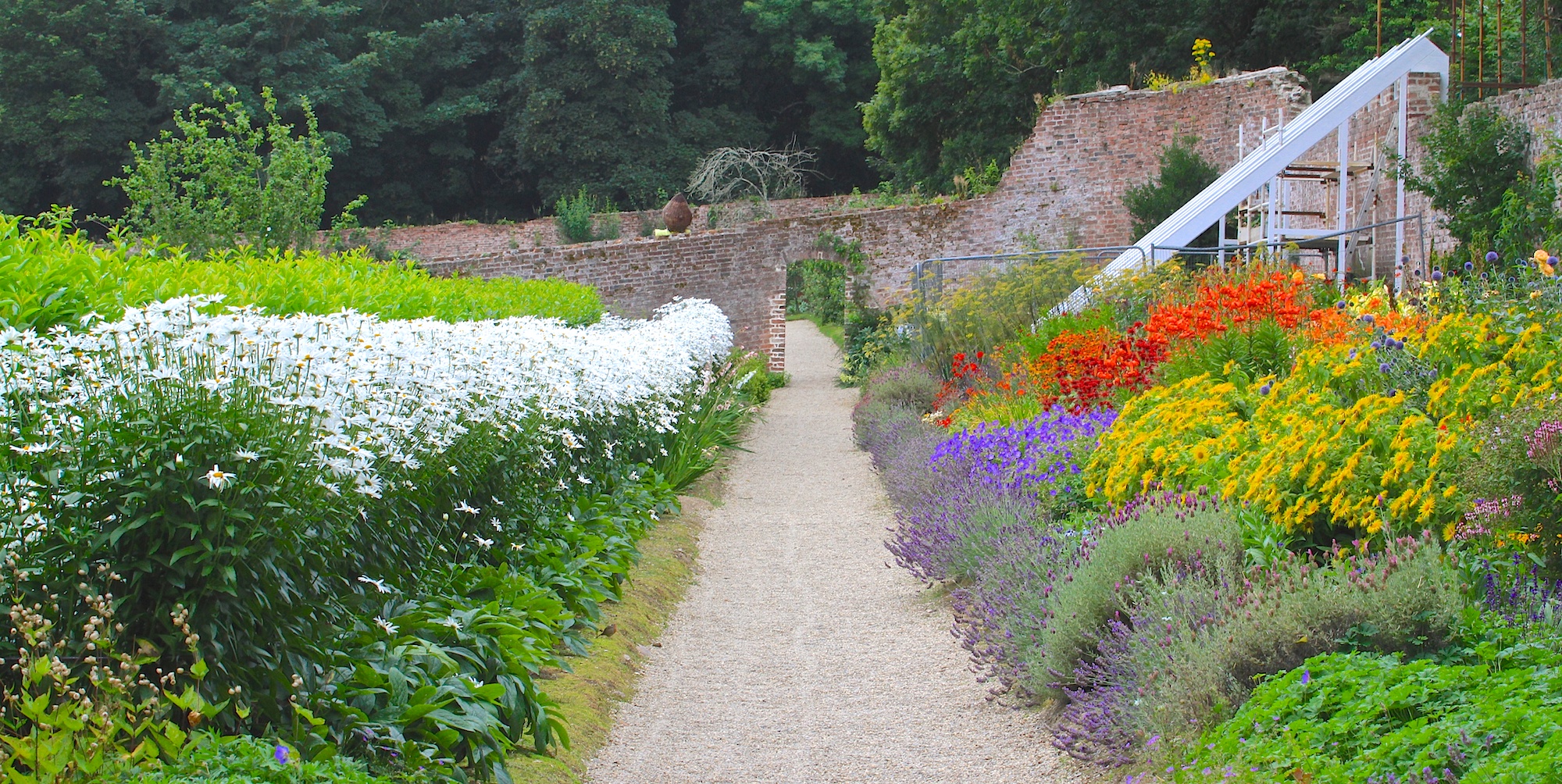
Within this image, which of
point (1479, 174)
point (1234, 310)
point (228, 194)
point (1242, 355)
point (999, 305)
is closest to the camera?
point (1242, 355)

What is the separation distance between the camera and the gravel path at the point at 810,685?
3873mm

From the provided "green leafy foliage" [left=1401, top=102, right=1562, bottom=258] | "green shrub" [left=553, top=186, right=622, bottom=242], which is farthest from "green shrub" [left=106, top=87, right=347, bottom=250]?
"green shrub" [left=553, top=186, right=622, bottom=242]

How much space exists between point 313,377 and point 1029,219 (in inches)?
727

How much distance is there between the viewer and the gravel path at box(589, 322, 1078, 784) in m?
3.87

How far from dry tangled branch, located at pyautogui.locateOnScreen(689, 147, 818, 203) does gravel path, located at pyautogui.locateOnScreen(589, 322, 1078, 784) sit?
81.5 ft

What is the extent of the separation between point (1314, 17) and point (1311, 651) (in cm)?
2287

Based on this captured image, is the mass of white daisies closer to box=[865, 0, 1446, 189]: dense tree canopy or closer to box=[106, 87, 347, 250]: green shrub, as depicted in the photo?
box=[106, 87, 347, 250]: green shrub

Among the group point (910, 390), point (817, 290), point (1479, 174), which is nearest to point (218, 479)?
point (910, 390)

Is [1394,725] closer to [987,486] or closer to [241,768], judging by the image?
[241,768]

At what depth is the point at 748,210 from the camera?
28.6 meters

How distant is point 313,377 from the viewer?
10.9ft

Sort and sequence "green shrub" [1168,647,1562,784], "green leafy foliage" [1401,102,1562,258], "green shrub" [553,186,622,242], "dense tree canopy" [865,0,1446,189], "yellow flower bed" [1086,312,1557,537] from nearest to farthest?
"green shrub" [1168,647,1562,784] → "yellow flower bed" [1086,312,1557,537] → "green leafy foliage" [1401,102,1562,258] → "dense tree canopy" [865,0,1446,189] → "green shrub" [553,186,622,242]

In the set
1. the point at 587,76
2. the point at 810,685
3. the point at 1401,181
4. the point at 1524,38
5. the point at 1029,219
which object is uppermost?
the point at 587,76

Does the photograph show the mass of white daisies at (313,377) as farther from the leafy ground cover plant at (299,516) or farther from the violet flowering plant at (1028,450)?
the violet flowering plant at (1028,450)
